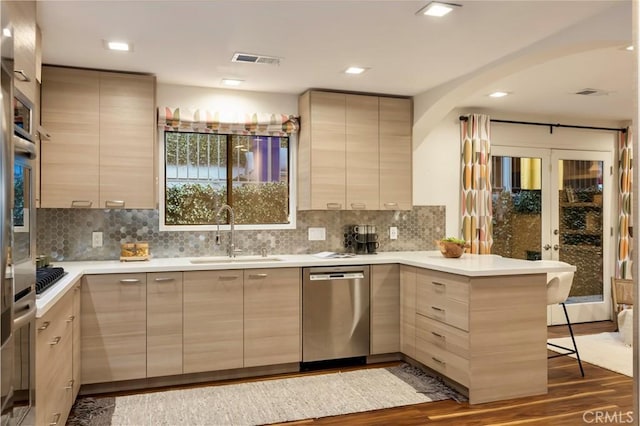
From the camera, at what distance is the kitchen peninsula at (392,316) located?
11.5 feet

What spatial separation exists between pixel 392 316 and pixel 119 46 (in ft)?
9.84

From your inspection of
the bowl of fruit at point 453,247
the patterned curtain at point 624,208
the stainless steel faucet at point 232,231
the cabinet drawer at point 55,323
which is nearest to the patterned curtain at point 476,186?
the bowl of fruit at point 453,247

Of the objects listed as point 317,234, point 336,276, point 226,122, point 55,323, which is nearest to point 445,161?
point 317,234

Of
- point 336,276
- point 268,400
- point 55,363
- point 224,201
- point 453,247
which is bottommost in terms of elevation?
point 268,400

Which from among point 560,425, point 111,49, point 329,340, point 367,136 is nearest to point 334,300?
point 329,340

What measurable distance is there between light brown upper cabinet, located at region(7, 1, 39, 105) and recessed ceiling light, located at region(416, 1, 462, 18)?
1917 millimetres

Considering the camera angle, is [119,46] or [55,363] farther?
[119,46]

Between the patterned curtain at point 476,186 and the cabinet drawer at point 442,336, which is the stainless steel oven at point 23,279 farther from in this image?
the patterned curtain at point 476,186

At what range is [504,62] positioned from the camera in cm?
370

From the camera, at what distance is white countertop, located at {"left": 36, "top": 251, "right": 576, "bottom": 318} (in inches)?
138

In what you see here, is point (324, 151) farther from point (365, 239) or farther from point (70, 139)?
point (70, 139)

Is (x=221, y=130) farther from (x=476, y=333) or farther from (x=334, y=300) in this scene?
(x=476, y=333)

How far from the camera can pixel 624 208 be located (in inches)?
247

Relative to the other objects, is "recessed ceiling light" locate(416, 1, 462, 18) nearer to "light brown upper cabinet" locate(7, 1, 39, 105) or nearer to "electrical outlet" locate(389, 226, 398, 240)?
"light brown upper cabinet" locate(7, 1, 39, 105)
